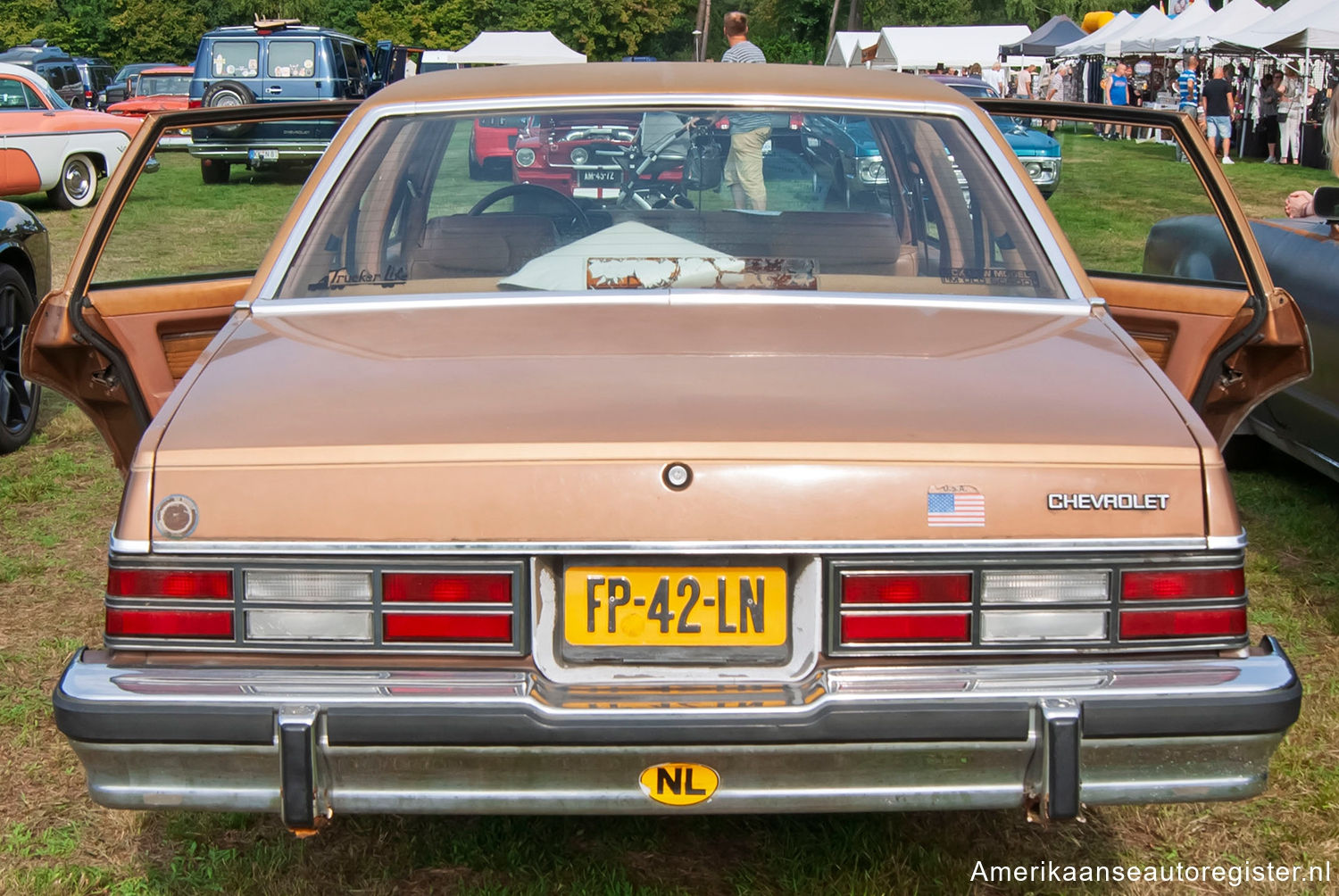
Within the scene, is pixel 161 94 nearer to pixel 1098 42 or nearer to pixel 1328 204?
pixel 1098 42

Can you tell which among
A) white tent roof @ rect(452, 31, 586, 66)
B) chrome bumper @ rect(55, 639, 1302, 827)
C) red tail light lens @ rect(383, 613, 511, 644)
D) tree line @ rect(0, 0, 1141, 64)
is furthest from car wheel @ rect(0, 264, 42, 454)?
tree line @ rect(0, 0, 1141, 64)

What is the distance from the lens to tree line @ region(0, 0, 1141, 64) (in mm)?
60688

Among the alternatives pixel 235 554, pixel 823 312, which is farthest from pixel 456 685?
pixel 823 312

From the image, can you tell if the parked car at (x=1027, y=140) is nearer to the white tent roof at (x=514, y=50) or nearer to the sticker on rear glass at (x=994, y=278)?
the sticker on rear glass at (x=994, y=278)

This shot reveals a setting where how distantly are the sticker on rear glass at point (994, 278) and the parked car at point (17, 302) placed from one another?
176 inches

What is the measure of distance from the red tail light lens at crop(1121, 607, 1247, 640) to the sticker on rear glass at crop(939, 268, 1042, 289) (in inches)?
38.4

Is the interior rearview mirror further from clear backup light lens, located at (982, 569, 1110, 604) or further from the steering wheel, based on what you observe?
clear backup light lens, located at (982, 569, 1110, 604)

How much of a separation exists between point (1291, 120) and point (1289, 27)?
158 cm

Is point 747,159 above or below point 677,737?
above

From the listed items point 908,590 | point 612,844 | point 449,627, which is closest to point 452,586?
point 449,627

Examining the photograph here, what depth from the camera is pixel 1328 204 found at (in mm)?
4559

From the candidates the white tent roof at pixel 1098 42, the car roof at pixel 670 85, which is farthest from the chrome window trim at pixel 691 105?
the white tent roof at pixel 1098 42

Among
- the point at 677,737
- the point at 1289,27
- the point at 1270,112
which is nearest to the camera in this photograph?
the point at 677,737

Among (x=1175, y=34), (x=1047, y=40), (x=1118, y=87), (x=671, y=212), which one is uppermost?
(x=671, y=212)
